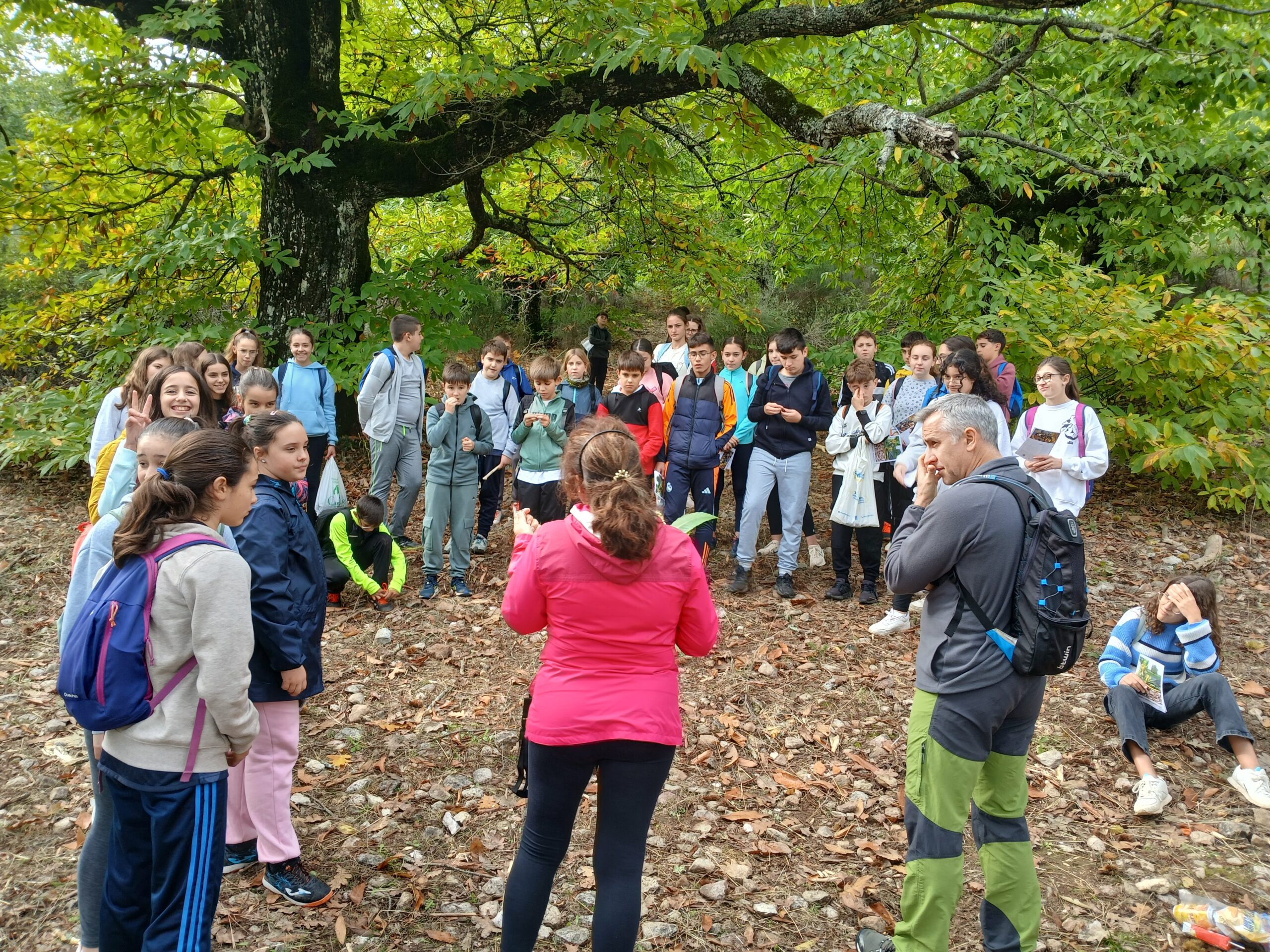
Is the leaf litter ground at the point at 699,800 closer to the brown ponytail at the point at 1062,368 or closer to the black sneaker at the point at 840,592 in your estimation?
the black sneaker at the point at 840,592

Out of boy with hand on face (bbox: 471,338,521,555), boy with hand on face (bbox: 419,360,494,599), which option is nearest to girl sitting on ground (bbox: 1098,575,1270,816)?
boy with hand on face (bbox: 419,360,494,599)

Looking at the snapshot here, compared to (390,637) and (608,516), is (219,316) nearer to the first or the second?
(390,637)

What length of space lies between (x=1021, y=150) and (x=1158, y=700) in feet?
21.9

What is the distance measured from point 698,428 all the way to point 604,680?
460 cm

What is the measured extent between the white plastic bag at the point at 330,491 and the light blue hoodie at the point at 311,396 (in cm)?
67

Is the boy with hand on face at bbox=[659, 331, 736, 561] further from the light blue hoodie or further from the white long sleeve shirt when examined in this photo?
the light blue hoodie

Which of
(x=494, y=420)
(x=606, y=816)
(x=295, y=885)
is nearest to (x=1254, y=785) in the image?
(x=606, y=816)

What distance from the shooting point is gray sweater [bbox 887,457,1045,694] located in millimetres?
2873

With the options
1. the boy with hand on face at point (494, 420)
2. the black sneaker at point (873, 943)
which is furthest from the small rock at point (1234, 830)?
the boy with hand on face at point (494, 420)

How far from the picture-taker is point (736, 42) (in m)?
7.13

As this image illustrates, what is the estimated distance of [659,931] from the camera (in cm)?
347

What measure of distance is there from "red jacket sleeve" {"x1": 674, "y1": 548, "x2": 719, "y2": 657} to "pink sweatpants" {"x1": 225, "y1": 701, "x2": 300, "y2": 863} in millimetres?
1692

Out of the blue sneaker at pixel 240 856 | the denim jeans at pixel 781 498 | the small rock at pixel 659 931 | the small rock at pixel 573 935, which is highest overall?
the denim jeans at pixel 781 498

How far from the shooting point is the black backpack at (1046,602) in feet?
9.24
